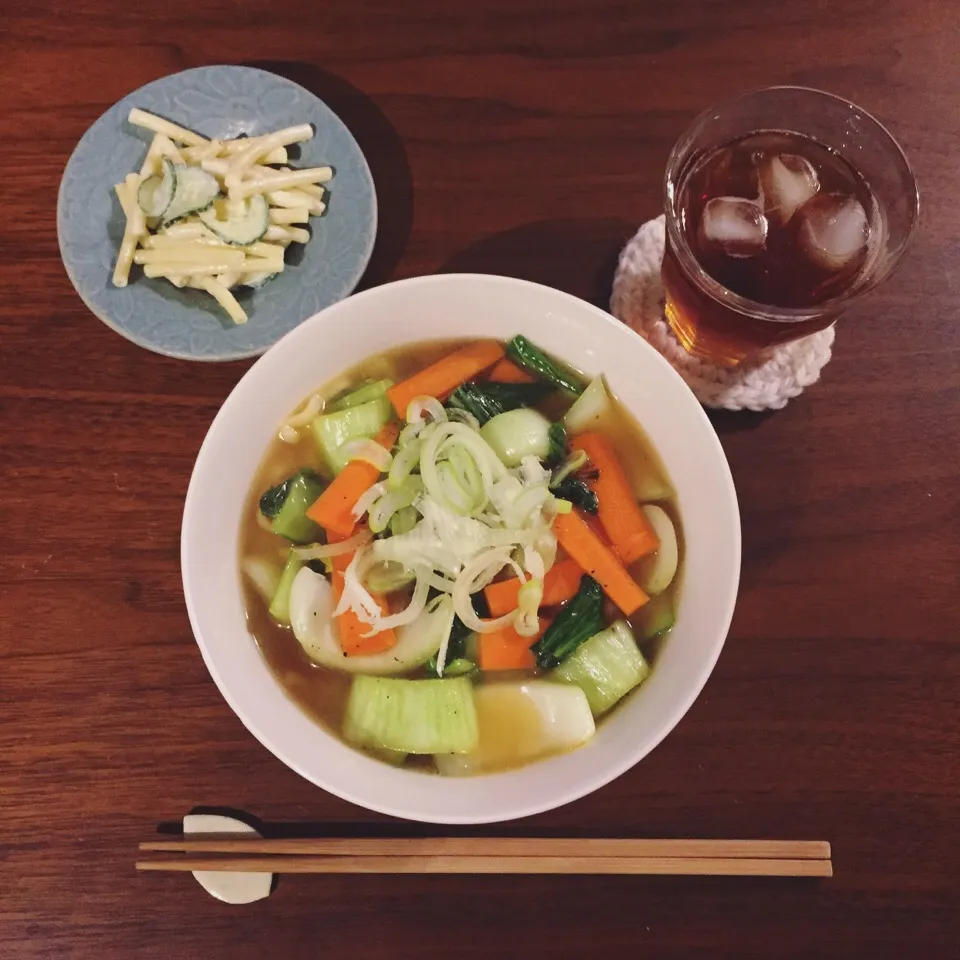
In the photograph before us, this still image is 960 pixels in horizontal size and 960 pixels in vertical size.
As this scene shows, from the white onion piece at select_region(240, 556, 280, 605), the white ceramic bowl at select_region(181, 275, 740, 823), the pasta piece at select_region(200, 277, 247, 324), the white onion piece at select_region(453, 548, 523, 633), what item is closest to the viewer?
the white ceramic bowl at select_region(181, 275, 740, 823)

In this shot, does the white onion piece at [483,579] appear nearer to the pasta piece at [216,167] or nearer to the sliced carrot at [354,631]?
the sliced carrot at [354,631]

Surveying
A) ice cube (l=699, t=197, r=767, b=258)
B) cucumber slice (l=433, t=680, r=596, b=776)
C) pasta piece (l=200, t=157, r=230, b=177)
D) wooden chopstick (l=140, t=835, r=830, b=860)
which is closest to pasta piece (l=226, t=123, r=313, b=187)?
pasta piece (l=200, t=157, r=230, b=177)

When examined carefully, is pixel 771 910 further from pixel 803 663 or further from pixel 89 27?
pixel 89 27

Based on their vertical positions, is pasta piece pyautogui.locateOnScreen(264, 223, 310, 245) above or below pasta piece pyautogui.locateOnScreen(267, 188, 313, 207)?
below

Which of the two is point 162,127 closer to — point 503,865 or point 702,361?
point 702,361

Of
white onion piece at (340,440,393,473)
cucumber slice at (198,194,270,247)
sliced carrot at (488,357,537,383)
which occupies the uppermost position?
cucumber slice at (198,194,270,247)

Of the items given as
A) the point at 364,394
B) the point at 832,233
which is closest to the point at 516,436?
the point at 364,394

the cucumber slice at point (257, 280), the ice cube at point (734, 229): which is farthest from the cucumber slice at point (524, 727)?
the cucumber slice at point (257, 280)

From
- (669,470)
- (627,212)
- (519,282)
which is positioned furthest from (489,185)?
(669,470)

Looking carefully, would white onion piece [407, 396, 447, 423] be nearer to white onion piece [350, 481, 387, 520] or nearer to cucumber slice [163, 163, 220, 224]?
white onion piece [350, 481, 387, 520]
